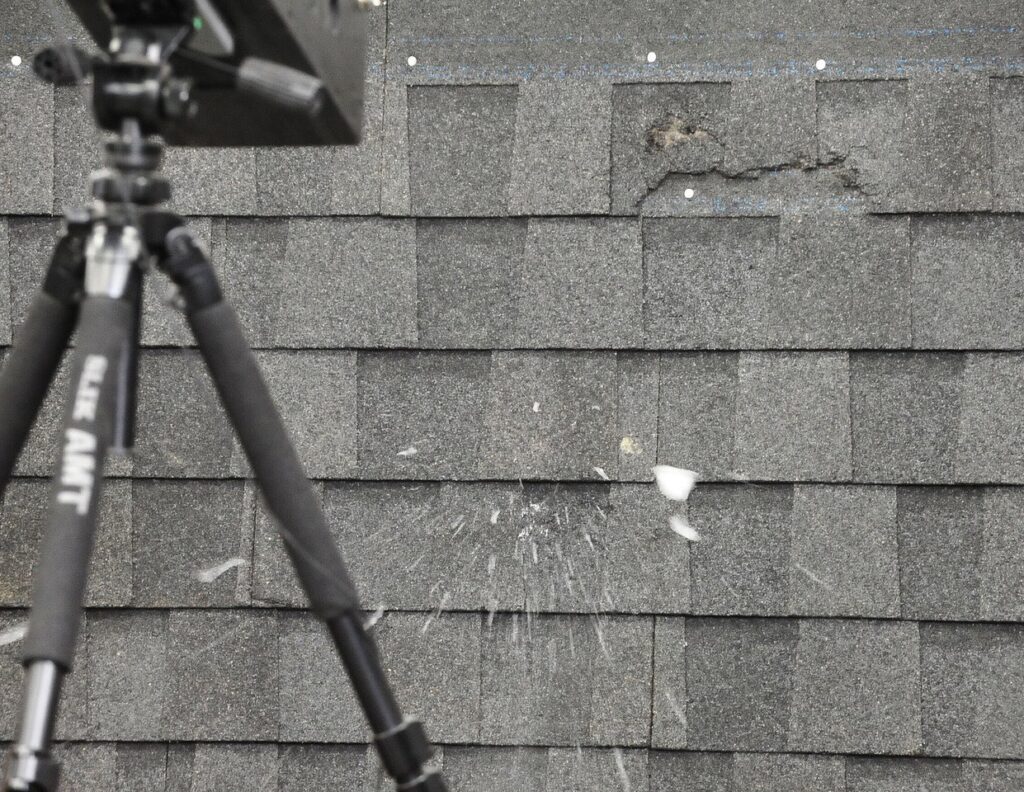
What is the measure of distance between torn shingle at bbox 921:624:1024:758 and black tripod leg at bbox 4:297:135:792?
136cm

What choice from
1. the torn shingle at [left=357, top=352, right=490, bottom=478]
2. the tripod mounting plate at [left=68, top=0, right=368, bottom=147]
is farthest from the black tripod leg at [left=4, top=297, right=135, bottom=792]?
the torn shingle at [left=357, top=352, right=490, bottom=478]

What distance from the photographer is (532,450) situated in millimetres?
1751

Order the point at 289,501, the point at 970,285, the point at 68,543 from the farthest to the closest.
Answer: the point at 970,285 → the point at 289,501 → the point at 68,543

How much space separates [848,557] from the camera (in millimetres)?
1729

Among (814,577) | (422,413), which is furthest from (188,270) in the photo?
(814,577)

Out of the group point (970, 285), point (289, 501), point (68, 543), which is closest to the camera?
point (68, 543)

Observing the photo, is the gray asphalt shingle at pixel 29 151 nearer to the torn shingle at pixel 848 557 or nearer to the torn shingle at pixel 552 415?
the torn shingle at pixel 552 415

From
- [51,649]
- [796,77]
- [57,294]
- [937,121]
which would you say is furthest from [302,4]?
[937,121]

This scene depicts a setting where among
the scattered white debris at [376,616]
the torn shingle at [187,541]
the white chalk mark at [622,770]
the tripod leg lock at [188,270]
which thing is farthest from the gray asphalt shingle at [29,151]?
the white chalk mark at [622,770]

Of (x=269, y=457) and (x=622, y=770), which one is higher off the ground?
(x=269, y=457)

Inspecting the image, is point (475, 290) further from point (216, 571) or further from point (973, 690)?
point (973, 690)

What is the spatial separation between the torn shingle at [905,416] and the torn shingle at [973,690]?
246mm

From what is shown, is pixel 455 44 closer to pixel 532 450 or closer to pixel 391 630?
pixel 532 450

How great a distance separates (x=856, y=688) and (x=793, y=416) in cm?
42
